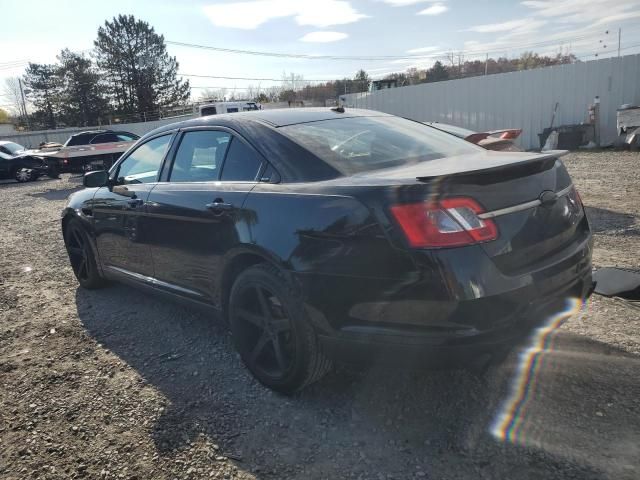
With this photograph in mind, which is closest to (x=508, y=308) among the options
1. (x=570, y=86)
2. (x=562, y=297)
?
(x=562, y=297)

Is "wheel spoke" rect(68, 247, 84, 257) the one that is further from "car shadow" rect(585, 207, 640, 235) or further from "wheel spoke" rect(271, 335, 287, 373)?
"car shadow" rect(585, 207, 640, 235)

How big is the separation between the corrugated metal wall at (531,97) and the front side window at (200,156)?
15180mm

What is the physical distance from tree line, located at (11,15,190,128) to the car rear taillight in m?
51.7

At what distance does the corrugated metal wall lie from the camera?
15055 millimetres

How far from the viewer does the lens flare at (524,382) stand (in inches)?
92.6

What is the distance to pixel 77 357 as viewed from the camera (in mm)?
3586

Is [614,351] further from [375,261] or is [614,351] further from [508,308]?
[375,261]

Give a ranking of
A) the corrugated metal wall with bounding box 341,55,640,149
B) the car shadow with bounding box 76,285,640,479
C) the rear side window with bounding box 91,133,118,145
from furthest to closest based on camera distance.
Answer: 1. the rear side window with bounding box 91,133,118,145
2. the corrugated metal wall with bounding box 341,55,640,149
3. the car shadow with bounding box 76,285,640,479

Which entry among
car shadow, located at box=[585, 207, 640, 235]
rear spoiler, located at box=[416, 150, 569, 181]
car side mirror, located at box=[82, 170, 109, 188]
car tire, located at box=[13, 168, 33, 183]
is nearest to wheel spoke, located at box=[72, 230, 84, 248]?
car side mirror, located at box=[82, 170, 109, 188]

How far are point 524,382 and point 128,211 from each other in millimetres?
3099

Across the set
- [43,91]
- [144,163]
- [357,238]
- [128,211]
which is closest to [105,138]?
[144,163]

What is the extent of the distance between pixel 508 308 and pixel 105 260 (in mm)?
3662

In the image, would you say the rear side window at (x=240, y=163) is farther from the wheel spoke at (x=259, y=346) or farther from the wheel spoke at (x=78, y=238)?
the wheel spoke at (x=78, y=238)

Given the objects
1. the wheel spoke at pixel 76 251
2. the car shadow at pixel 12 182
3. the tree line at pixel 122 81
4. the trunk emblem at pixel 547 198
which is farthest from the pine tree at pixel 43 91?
the trunk emblem at pixel 547 198
